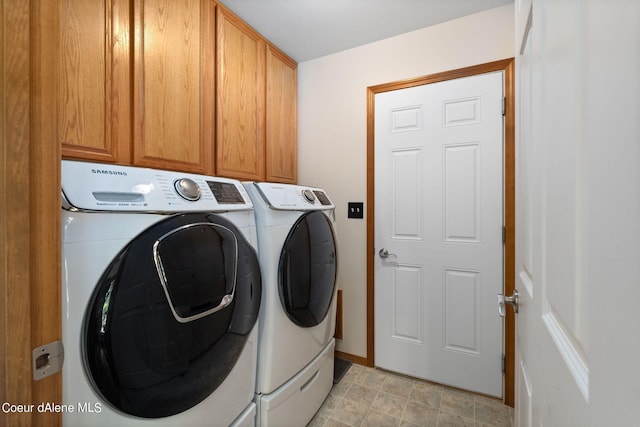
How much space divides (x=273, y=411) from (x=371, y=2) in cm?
222

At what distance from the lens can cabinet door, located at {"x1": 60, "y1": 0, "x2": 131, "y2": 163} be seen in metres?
0.96

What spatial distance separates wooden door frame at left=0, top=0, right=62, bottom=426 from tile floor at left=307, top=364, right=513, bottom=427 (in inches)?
58.0

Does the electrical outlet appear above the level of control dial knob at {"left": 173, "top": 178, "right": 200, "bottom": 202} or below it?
below

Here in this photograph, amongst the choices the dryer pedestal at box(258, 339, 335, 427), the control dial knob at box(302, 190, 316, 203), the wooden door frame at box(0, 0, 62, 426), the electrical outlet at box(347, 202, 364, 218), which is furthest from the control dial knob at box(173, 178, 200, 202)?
the electrical outlet at box(347, 202, 364, 218)

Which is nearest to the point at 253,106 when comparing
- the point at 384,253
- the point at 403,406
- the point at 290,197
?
the point at 290,197

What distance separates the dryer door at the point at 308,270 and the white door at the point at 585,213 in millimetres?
868

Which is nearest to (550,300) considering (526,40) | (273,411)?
(526,40)

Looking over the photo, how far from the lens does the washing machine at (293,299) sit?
1127 mm

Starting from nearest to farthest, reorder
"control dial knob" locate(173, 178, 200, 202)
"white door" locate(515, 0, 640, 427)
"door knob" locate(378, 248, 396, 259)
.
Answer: "white door" locate(515, 0, 640, 427) < "control dial knob" locate(173, 178, 200, 202) < "door knob" locate(378, 248, 396, 259)

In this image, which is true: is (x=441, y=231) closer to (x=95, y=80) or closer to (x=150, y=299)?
(x=150, y=299)

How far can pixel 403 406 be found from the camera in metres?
1.60

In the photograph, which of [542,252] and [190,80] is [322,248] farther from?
[190,80]

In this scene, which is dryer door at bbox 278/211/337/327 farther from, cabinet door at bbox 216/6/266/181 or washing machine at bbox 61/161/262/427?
cabinet door at bbox 216/6/266/181

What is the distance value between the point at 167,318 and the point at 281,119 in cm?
169
